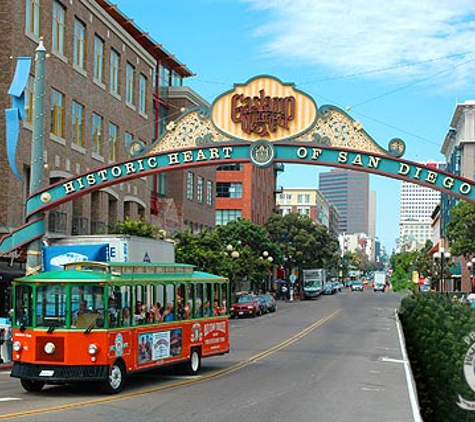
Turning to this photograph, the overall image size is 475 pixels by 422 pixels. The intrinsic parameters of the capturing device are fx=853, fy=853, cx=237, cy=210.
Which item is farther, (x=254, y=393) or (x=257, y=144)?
(x=257, y=144)

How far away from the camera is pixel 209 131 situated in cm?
2647

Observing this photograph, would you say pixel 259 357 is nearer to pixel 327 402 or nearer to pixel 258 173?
pixel 327 402

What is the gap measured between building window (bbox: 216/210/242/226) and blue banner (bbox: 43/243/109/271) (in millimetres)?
77602

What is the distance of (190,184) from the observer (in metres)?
67.6

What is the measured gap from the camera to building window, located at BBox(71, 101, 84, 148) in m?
41.6

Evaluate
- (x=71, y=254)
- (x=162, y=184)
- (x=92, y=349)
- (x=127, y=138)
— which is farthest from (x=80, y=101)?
(x=92, y=349)

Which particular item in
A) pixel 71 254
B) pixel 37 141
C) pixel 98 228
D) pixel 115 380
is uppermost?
pixel 37 141

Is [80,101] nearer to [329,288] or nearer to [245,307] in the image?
[245,307]

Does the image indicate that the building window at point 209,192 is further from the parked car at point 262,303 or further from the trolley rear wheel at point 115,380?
the trolley rear wheel at point 115,380

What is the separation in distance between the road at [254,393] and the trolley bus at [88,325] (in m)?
0.53

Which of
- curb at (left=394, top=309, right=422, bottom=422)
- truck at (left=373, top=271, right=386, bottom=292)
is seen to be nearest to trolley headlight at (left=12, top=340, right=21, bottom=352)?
curb at (left=394, top=309, right=422, bottom=422)

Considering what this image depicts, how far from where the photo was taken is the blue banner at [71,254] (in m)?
22.8

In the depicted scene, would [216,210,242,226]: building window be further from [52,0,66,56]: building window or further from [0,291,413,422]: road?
[0,291,413,422]: road

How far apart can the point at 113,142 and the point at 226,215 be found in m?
55.3
